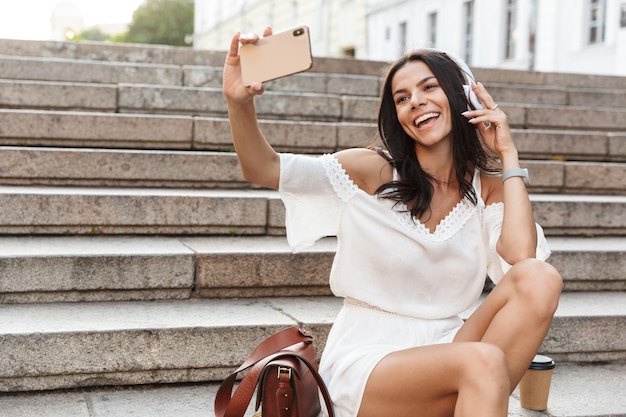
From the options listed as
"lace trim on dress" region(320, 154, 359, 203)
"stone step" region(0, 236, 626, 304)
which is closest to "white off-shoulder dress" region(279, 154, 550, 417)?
"lace trim on dress" region(320, 154, 359, 203)

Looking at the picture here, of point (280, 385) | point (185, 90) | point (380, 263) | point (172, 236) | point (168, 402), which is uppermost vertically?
point (185, 90)

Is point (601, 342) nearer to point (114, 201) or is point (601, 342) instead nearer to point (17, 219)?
point (114, 201)

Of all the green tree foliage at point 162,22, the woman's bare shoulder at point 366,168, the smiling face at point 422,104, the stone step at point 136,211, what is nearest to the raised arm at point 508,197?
the smiling face at point 422,104

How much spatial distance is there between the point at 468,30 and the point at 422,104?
64.1ft

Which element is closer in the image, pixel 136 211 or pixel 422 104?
pixel 422 104

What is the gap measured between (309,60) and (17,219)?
2542 millimetres

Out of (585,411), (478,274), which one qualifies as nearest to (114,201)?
(478,274)

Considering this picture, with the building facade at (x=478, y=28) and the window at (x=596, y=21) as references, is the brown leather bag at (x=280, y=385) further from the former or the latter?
the window at (x=596, y=21)

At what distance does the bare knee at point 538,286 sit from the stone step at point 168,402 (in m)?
0.73

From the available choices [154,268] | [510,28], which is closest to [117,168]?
[154,268]

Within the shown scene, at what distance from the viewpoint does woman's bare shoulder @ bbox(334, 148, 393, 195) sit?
2.97 metres

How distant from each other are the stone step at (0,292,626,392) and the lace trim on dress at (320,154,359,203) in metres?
0.88

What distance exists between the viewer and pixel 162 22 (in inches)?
2240

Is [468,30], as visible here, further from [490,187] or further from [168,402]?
[168,402]
